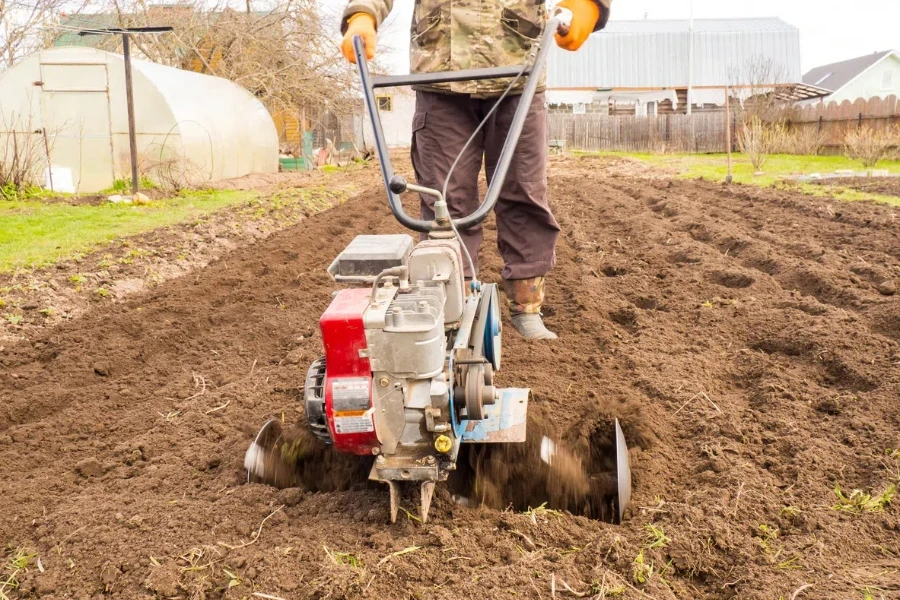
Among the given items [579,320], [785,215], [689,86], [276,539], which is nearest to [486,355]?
[276,539]

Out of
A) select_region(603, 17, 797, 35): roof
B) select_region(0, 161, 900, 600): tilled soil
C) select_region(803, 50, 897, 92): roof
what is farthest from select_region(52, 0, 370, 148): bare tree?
select_region(803, 50, 897, 92): roof

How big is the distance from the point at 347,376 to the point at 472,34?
216cm

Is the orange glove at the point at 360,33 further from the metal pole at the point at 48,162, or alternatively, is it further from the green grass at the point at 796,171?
the metal pole at the point at 48,162

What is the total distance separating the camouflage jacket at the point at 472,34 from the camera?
12.4 ft

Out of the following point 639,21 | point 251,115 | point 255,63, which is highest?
point 639,21

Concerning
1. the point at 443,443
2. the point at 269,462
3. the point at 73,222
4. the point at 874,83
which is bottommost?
the point at 269,462

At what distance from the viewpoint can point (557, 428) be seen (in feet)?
9.69

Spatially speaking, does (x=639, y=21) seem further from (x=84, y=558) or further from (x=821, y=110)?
(x=84, y=558)

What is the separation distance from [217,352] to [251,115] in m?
14.8

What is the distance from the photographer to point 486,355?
9.68 ft

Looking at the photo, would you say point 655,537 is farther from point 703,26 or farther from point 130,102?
point 703,26

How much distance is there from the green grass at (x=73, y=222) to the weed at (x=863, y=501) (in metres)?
6.02

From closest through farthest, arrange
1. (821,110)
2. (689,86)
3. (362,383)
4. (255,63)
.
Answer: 1. (362,383)
2. (255,63)
3. (821,110)
4. (689,86)

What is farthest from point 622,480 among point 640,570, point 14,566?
point 14,566
